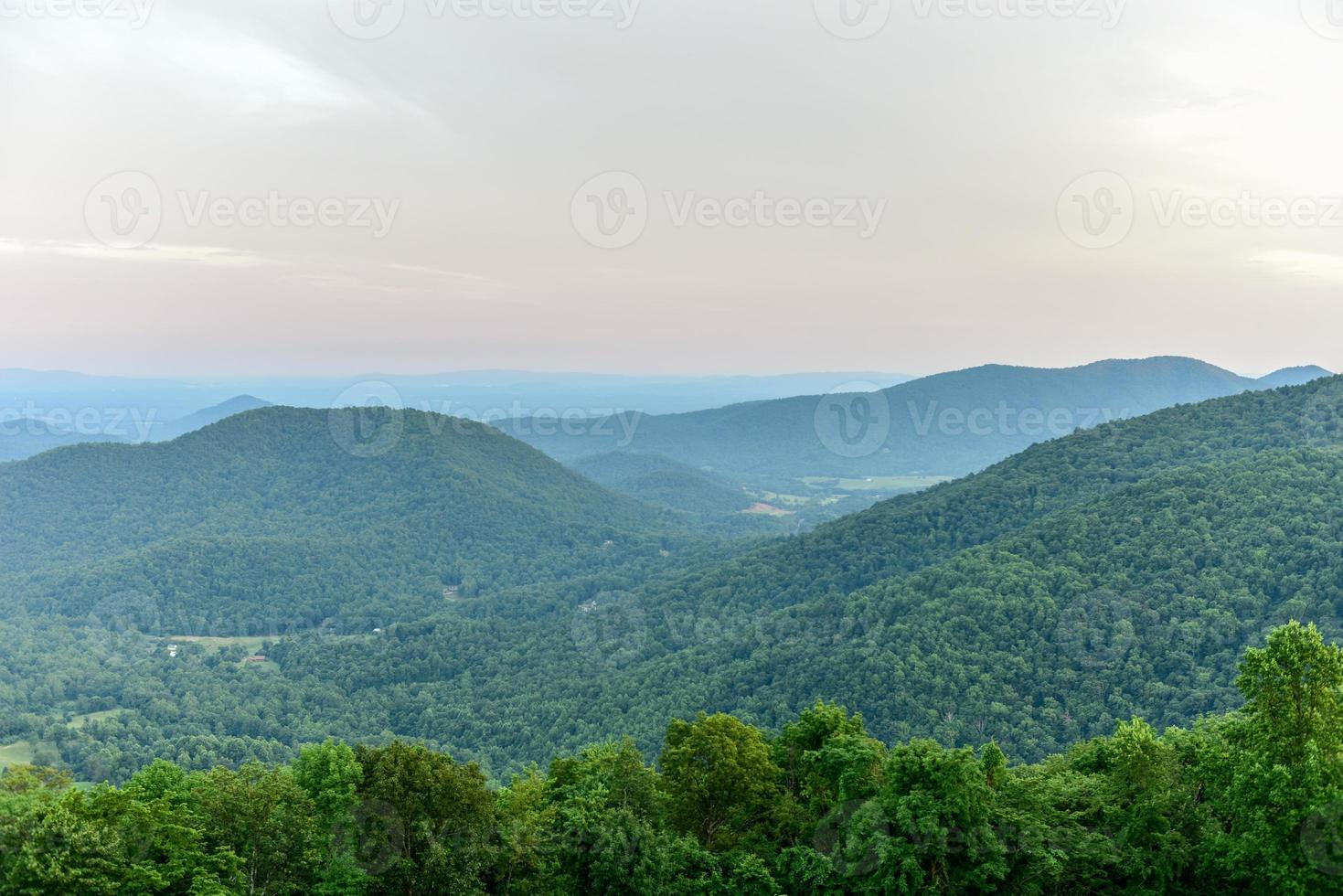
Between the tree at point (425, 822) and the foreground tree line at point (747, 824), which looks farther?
the tree at point (425, 822)

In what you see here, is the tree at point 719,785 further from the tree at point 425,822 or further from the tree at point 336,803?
the tree at point 336,803

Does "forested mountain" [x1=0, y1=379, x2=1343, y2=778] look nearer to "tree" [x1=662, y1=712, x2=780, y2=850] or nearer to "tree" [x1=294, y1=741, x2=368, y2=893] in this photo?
"tree" [x1=662, y1=712, x2=780, y2=850]

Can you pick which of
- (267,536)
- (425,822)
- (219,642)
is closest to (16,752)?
(219,642)

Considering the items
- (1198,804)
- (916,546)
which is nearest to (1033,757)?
(1198,804)

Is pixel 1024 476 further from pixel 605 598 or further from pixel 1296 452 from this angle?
pixel 605 598

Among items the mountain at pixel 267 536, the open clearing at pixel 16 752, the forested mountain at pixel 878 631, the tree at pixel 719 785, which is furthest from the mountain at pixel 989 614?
the tree at pixel 719 785

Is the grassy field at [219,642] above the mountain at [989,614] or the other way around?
the other way around

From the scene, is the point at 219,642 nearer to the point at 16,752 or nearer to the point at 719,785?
the point at 16,752
